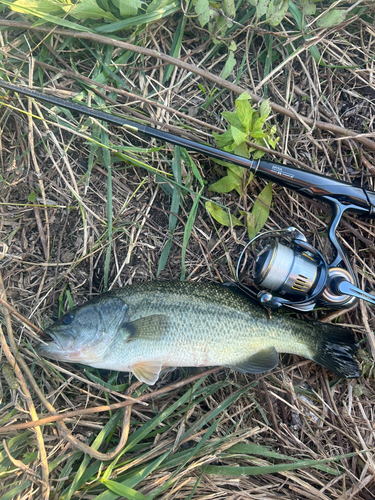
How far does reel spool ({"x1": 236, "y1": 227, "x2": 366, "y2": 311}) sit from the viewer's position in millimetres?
2701

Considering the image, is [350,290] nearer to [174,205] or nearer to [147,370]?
[174,205]

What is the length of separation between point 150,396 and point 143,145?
2.29 m

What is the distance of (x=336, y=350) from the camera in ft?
9.64

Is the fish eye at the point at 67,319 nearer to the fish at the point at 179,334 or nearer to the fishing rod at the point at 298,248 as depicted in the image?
the fish at the point at 179,334

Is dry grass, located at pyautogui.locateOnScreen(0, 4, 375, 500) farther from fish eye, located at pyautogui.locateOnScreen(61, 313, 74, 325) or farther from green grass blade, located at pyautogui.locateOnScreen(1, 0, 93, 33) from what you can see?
fish eye, located at pyautogui.locateOnScreen(61, 313, 74, 325)

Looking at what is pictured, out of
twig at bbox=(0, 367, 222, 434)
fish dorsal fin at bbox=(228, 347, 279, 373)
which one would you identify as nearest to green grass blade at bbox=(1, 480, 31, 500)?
twig at bbox=(0, 367, 222, 434)

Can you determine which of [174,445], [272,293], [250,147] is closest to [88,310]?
[174,445]

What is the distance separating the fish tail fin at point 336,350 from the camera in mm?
2914

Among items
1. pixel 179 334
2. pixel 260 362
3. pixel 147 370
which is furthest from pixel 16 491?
pixel 260 362

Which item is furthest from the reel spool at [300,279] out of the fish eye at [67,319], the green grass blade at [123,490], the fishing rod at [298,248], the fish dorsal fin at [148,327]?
the green grass blade at [123,490]

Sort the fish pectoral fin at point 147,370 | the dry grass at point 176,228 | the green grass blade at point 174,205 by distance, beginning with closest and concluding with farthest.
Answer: the fish pectoral fin at point 147,370, the dry grass at point 176,228, the green grass blade at point 174,205

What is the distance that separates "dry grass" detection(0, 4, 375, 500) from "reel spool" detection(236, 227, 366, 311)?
418mm

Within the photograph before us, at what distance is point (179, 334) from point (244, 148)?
5.63 ft

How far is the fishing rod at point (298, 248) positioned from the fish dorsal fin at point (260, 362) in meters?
0.42
